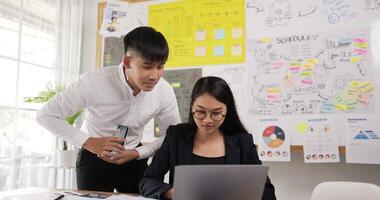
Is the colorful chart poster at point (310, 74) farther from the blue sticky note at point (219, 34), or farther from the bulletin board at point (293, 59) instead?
the blue sticky note at point (219, 34)

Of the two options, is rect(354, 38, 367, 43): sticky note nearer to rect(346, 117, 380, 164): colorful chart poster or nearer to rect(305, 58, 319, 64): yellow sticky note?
rect(305, 58, 319, 64): yellow sticky note

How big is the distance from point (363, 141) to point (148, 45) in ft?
4.87

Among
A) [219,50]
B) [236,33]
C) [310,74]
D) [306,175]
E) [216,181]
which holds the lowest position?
[306,175]

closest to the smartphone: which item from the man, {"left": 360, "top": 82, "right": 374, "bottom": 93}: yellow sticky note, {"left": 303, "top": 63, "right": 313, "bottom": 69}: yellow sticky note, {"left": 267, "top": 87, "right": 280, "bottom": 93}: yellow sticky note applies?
the man

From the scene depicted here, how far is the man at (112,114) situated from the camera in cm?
142

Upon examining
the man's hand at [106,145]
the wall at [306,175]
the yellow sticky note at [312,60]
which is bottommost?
the wall at [306,175]

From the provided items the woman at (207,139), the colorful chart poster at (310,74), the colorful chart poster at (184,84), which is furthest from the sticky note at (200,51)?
the woman at (207,139)

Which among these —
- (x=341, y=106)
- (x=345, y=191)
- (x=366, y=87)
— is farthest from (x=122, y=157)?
(x=366, y=87)

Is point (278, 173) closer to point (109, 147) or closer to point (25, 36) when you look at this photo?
point (109, 147)

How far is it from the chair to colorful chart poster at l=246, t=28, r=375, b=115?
0.84m

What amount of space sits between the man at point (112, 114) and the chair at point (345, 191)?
69 cm

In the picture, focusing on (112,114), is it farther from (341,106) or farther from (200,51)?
(341,106)

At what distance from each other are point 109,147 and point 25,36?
5.32ft

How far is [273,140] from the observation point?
7.46 ft
